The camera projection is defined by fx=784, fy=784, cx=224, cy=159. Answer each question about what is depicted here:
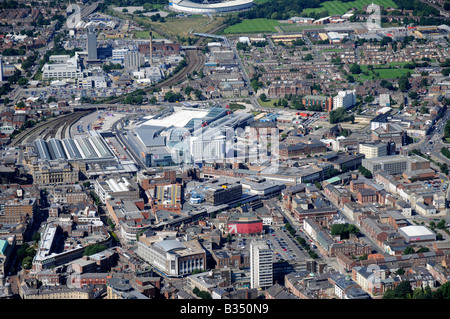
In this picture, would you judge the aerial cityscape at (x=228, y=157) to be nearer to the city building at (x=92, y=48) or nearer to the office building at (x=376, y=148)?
the office building at (x=376, y=148)

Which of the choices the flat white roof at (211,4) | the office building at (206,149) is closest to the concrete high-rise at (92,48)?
the flat white roof at (211,4)

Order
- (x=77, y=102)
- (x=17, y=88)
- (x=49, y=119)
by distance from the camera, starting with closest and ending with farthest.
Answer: (x=49, y=119) → (x=77, y=102) → (x=17, y=88)

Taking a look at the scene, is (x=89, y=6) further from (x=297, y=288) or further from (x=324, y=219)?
(x=297, y=288)

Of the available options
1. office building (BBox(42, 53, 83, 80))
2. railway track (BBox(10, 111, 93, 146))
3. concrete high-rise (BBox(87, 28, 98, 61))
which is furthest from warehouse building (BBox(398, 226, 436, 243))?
concrete high-rise (BBox(87, 28, 98, 61))

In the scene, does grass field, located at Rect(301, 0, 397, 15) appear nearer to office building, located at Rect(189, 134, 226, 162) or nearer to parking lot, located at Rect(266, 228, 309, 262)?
office building, located at Rect(189, 134, 226, 162)
